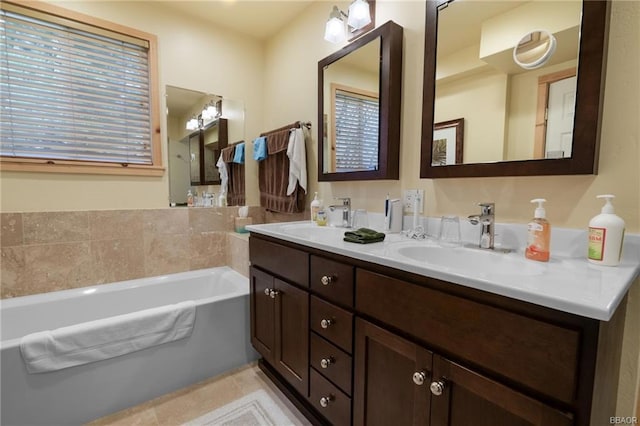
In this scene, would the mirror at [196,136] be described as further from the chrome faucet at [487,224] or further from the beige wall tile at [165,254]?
the chrome faucet at [487,224]

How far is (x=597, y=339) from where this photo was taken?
55cm

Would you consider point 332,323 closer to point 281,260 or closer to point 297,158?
point 281,260

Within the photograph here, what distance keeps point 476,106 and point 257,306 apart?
1526 mm

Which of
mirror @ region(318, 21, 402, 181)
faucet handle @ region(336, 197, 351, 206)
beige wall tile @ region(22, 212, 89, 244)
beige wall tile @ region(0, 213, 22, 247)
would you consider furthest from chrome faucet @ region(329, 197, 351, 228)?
beige wall tile @ region(0, 213, 22, 247)

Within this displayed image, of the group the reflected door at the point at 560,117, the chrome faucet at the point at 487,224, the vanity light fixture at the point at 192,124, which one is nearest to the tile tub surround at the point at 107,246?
the vanity light fixture at the point at 192,124

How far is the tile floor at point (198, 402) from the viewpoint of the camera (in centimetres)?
143

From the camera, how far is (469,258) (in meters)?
1.09

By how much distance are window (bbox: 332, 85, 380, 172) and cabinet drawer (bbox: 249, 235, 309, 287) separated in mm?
646

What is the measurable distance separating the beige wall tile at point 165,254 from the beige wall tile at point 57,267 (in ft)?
1.13

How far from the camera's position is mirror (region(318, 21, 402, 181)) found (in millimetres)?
1457

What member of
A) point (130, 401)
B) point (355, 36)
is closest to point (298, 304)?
point (130, 401)

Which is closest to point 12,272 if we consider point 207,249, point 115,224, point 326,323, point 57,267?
point 57,267

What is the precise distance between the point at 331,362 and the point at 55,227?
1972 millimetres

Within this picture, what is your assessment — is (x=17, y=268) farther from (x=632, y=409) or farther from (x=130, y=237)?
(x=632, y=409)
